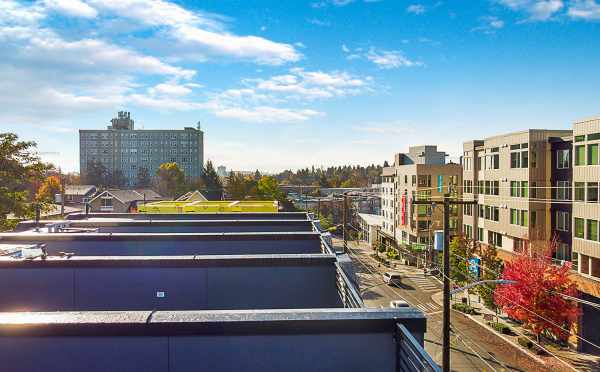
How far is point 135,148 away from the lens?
6462 inches

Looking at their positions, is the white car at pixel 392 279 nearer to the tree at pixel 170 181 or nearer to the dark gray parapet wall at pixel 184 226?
the dark gray parapet wall at pixel 184 226

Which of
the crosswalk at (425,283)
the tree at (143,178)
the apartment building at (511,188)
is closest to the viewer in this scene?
the apartment building at (511,188)

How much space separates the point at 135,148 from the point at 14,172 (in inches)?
5490

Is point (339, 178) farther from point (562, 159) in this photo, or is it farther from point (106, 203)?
point (562, 159)

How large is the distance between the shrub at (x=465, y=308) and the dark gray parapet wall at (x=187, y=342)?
30.1 m

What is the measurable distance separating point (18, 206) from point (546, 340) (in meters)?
39.9

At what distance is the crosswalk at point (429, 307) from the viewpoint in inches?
1339

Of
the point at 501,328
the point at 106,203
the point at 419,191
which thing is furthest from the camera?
the point at 106,203

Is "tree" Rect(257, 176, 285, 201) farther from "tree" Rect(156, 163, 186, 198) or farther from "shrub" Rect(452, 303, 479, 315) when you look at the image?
"shrub" Rect(452, 303, 479, 315)

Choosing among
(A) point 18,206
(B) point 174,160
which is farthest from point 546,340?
(B) point 174,160

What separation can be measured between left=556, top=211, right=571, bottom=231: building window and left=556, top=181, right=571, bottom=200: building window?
1144mm

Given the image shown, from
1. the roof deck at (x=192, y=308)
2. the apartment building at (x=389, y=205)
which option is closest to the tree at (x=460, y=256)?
the roof deck at (x=192, y=308)

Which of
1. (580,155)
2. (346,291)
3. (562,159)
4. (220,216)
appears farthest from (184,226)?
(562,159)

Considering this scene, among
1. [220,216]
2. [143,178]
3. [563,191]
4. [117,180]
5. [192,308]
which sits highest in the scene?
[143,178]
